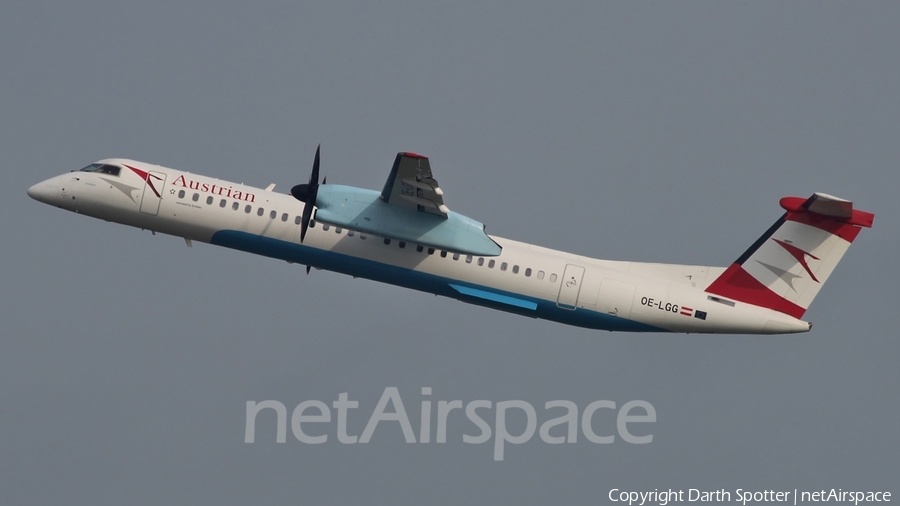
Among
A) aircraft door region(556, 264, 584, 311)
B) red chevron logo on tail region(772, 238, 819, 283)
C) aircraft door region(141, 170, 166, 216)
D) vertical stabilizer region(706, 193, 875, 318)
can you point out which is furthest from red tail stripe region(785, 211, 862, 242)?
→ aircraft door region(141, 170, 166, 216)

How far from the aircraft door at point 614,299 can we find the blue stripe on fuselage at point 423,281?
0.55 ft

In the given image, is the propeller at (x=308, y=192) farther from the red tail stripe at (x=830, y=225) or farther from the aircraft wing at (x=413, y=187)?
the red tail stripe at (x=830, y=225)

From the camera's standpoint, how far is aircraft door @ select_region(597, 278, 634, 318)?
28.5 metres

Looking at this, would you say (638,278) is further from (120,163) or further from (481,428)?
(120,163)

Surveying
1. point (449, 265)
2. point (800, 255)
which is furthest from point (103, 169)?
point (800, 255)

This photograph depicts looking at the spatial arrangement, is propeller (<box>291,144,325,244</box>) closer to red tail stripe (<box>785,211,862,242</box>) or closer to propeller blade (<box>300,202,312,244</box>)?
propeller blade (<box>300,202,312,244</box>)

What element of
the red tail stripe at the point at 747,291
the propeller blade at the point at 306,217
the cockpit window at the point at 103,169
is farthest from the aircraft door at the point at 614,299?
the cockpit window at the point at 103,169

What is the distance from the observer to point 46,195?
1157 inches

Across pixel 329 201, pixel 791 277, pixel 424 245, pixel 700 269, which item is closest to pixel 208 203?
pixel 329 201

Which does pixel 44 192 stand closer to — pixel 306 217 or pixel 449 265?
pixel 306 217

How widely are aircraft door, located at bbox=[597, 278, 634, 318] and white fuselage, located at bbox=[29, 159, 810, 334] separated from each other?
0.03 meters

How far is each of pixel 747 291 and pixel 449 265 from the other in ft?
25.2

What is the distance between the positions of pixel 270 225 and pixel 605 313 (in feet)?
28.8

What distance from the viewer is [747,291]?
94.6 ft
